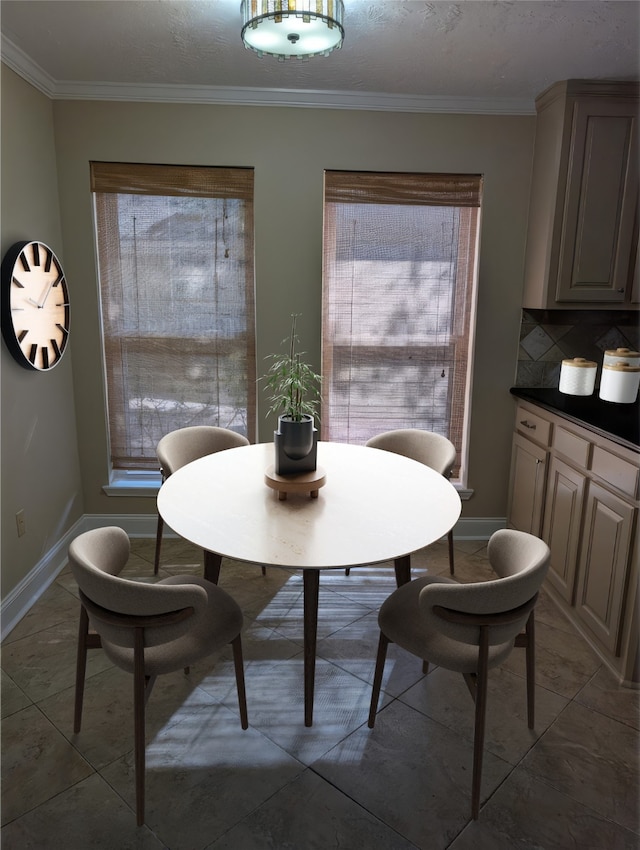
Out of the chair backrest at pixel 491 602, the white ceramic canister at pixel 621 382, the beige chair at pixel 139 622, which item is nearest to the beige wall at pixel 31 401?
the beige chair at pixel 139 622

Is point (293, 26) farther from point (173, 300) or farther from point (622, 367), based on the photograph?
point (622, 367)

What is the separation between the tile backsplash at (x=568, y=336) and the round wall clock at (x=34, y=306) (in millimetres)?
2576

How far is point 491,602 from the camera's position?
157cm

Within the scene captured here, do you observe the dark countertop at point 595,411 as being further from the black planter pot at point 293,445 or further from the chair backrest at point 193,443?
the chair backrest at point 193,443

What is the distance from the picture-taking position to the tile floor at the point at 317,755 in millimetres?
1670

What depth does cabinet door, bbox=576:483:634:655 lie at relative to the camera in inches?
89.8

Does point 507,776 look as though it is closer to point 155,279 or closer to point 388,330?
point 388,330

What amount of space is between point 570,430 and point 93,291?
2.62 metres

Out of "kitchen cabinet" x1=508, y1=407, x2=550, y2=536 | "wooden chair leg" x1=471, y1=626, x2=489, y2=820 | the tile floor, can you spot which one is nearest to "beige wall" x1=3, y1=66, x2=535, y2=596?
"kitchen cabinet" x1=508, y1=407, x2=550, y2=536

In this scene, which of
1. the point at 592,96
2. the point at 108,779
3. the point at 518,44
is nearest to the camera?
the point at 108,779

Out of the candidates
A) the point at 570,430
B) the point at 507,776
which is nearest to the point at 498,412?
the point at 570,430

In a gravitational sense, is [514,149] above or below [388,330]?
above

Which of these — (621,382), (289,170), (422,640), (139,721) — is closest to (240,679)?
(139,721)

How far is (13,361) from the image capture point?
263 cm
